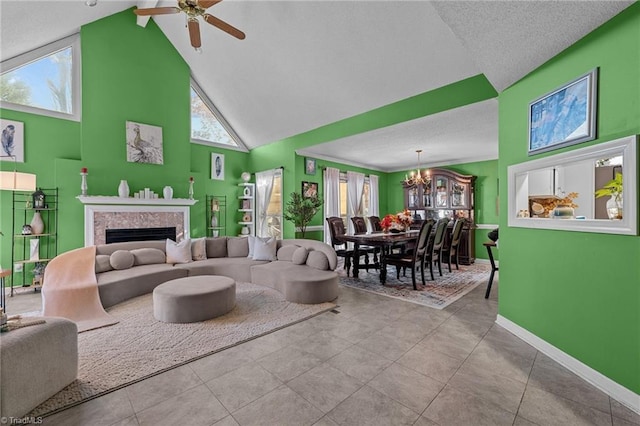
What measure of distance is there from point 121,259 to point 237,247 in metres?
1.75

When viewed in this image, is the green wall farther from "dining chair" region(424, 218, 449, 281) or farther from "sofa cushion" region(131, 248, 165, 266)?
"sofa cushion" region(131, 248, 165, 266)

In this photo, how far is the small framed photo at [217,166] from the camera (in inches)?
265

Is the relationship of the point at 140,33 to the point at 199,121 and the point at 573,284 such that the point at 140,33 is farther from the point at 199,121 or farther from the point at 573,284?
the point at 573,284

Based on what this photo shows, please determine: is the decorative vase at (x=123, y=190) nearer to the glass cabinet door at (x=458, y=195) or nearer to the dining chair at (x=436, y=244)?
the dining chair at (x=436, y=244)

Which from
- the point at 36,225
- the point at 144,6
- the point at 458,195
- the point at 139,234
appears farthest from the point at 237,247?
the point at 458,195

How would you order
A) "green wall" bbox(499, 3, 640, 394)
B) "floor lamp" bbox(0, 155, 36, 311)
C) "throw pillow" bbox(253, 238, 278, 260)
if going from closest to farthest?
"green wall" bbox(499, 3, 640, 394)
"floor lamp" bbox(0, 155, 36, 311)
"throw pillow" bbox(253, 238, 278, 260)

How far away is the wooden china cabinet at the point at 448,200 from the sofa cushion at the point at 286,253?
3.62m

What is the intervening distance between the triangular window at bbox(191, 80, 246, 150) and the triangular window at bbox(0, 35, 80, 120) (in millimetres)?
2126

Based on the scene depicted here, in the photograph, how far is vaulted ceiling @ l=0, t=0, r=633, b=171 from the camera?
6.74 feet

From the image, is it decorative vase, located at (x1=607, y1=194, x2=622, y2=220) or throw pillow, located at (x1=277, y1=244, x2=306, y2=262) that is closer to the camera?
decorative vase, located at (x1=607, y1=194, x2=622, y2=220)

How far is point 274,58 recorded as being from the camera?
181 inches

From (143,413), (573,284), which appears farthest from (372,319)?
(143,413)

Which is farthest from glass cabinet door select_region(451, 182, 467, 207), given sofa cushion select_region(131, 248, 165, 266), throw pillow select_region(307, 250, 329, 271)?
sofa cushion select_region(131, 248, 165, 266)

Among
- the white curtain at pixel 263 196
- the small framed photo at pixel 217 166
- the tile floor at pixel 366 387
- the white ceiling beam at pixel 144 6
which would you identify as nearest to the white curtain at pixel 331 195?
the white curtain at pixel 263 196
